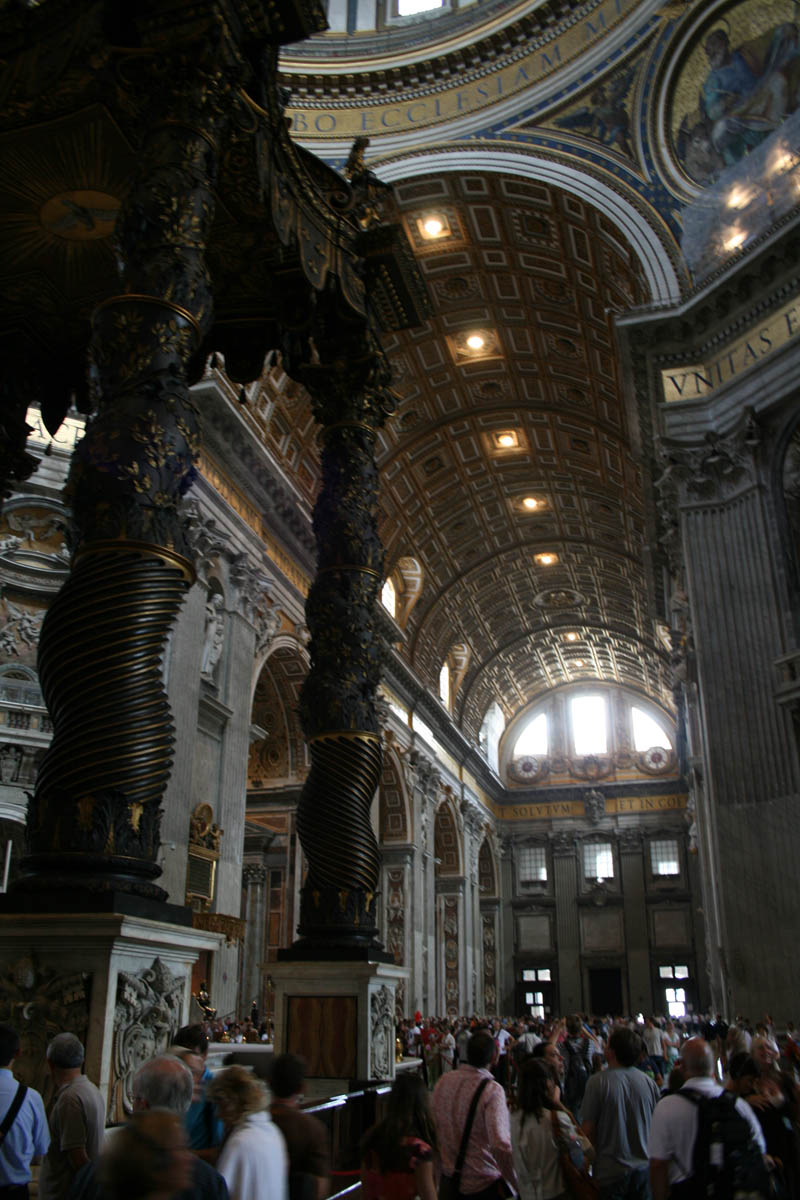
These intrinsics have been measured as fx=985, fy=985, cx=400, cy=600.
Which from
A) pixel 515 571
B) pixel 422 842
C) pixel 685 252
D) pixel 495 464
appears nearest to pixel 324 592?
pixel 685 252

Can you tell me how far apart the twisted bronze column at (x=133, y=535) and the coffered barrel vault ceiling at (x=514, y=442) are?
843cm

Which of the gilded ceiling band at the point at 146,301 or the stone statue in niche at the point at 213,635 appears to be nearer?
the gilded ceiling band at the point at 146,301

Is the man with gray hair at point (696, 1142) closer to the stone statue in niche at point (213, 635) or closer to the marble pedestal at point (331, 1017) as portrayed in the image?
the marble pedestal at point (331, 1017)

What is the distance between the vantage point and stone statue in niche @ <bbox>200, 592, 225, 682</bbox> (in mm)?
15477

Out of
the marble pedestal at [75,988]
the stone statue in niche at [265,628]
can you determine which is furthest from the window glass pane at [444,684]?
the marble pedestal at [75,988]

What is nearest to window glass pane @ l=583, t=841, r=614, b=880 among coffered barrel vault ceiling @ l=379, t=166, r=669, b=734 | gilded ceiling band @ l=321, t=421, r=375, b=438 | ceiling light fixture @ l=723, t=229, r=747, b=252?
coffered barrel vault ceiling @ l=379, t=166, r=669, b=734

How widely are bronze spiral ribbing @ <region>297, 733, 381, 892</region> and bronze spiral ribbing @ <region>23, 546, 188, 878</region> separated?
2.02 metres

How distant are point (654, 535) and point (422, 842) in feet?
Result: 40.7

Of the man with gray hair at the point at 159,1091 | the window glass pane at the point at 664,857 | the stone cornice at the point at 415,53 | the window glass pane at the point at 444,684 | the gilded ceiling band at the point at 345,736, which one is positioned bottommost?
the man with gray hair at the point at 159,1091

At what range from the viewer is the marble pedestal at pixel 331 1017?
5609 mm

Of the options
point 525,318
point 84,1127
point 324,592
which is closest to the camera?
point 84,1127

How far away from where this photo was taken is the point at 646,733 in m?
40.2

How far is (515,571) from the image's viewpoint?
3120 cm

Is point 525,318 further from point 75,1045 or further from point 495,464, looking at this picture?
point 75,1045
